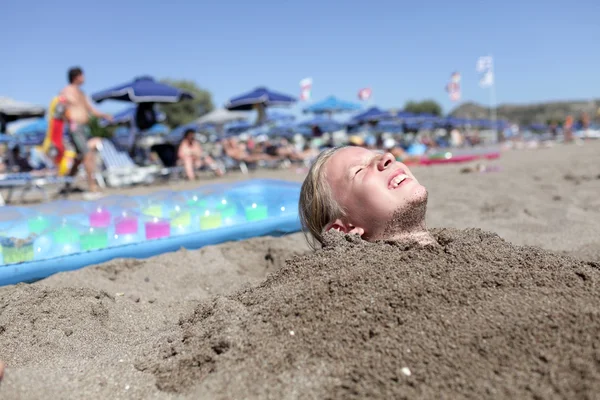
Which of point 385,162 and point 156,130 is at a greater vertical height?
point 385,162

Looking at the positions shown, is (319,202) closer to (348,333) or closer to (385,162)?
(385,162)

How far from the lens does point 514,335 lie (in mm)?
1189

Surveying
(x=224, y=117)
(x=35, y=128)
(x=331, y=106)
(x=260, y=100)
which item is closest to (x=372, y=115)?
(x=331, y=106)

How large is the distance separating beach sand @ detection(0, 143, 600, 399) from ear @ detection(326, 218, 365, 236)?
0.10 m

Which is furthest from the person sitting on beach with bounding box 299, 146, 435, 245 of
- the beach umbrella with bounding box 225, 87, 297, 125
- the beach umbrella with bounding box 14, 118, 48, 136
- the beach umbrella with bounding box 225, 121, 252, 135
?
the beach umbrella with bounding box 225, 121, 252, 135

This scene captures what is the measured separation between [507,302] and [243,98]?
12.6 metres

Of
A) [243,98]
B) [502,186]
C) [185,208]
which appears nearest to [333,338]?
[185,208]

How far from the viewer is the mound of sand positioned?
3.62 feet

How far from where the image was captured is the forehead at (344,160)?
5.80 ft

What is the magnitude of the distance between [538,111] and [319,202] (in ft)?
213

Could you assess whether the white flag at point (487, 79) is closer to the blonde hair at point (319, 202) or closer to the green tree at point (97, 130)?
the blonde hair at point (319, 202)

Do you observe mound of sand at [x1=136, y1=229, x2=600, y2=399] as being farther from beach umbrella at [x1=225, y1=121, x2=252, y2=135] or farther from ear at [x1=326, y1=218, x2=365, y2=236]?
beach umbrella at [x1=225, y1=121, x2=252, y2=135]

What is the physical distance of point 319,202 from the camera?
1824 millimetres

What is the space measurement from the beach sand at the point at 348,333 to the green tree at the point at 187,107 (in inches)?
1932
